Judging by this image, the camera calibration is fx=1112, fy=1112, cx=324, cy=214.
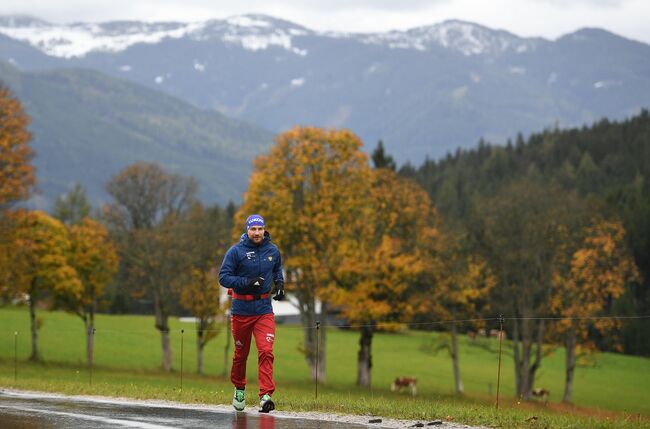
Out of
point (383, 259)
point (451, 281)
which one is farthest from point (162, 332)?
point (451, 281)

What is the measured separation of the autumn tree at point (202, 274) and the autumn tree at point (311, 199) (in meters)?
10.3

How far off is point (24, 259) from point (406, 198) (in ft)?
72.0

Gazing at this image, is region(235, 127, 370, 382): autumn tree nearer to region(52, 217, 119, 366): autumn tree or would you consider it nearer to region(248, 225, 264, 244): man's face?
region(52, 217, 119, 366): autumn tree

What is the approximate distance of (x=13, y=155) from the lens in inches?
2126

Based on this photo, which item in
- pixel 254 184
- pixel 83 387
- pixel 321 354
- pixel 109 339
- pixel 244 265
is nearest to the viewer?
pixel 244 265

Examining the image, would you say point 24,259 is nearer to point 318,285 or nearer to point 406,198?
point 318,285

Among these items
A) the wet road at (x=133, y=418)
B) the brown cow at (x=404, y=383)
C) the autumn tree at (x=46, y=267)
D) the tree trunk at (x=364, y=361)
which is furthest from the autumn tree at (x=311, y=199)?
the wet road at (x=133, y=418)

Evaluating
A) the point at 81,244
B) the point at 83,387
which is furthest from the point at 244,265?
the point at 81,244

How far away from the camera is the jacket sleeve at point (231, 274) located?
16438mm

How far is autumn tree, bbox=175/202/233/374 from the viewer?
2739 inches

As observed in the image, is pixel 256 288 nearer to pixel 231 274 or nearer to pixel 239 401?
pixel 231 274

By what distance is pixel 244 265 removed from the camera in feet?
54.5

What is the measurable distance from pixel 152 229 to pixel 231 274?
59.0 metres

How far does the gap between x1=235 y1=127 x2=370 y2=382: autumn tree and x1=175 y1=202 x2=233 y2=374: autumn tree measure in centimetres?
1034
